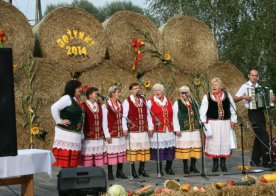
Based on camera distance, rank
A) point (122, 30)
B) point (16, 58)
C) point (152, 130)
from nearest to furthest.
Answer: point (152, 130) < point (16, 58) < point (122, 30)

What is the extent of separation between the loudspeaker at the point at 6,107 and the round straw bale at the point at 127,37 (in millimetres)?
5109

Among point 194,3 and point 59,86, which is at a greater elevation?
point 194,3

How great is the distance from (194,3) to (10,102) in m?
12.3

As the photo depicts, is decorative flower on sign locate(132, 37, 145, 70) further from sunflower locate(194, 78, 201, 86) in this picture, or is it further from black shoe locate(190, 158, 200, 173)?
black shoe locate(190, 158, 200, 173)

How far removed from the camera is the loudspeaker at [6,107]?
189 inches

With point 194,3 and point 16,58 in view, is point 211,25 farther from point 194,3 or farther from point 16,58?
point 16,58

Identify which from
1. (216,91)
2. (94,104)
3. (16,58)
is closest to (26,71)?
(16,58)

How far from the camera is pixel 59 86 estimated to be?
9.33 meters

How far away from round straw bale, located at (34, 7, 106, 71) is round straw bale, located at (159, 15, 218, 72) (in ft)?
4.96

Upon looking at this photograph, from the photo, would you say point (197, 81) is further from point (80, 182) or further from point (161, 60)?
point (80, 182)

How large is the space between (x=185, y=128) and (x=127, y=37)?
94.0 inches

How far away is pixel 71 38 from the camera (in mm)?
9461

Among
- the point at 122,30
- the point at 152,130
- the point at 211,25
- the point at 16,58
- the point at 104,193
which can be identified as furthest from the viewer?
the point at 211,25

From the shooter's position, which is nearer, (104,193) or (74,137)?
(104,193)
